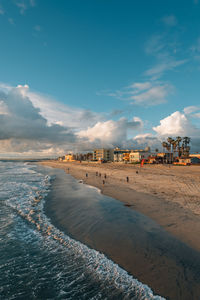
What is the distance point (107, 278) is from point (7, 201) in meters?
14.2

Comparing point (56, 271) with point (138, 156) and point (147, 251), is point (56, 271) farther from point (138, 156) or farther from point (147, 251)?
point (138, 156)

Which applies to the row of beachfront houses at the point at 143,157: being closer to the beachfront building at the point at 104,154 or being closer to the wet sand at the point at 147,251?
the beachfront building at the point at 104,154

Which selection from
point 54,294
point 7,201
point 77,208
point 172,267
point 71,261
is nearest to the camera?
point 54,294

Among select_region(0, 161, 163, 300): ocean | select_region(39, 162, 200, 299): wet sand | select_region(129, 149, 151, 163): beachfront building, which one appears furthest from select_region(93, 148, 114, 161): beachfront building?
select_region(0, 161, 163, 300): ocean

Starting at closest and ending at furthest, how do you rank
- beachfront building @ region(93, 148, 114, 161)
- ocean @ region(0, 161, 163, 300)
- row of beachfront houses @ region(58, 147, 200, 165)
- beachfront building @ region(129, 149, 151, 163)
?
ocean @ region(0, 161, 163, 300) < row of beachfront houses @ region(58, 147, 200, 165) < beachfront building @ region(129, 149, 151, 163) < beachfront building @ region(93, 148, 114, 161)

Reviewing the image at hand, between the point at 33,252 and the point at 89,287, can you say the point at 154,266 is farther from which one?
the point at 33,252

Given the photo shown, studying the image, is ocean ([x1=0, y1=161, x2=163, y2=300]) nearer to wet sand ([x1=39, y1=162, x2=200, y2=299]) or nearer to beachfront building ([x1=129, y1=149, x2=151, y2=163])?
wet sand ([x1=39, y1=162, x2=200, y2=299])

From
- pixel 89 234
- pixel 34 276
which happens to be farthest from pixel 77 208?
pixel 34 276

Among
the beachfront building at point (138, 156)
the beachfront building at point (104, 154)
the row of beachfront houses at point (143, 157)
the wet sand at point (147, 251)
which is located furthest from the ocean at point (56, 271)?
the beachfront building at point (104, 154)

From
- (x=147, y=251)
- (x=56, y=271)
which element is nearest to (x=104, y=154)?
(x=147, y=251)

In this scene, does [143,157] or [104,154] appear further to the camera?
[104,154]

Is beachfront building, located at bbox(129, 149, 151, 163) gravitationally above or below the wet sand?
above

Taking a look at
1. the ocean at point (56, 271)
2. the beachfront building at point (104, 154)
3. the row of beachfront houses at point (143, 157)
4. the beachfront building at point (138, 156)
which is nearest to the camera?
the ocean at point (56, 271)

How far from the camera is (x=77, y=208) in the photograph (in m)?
13.4
